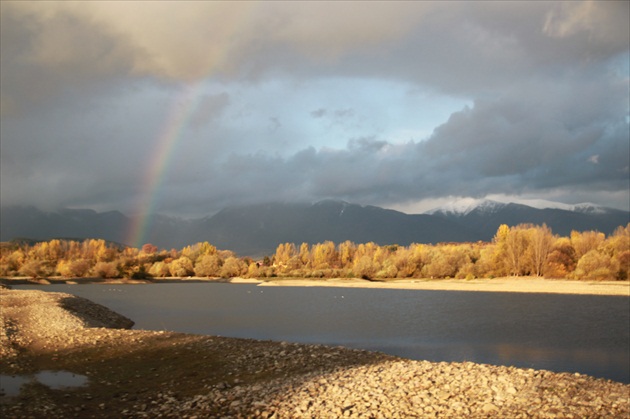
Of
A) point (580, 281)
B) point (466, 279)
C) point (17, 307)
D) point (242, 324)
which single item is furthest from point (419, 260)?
point (17, 307)

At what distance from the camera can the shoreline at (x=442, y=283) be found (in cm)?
10725

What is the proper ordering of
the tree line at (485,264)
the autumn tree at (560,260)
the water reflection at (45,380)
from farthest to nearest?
1. the autumn tree at (560,260)
2. the tree line at (485,264)
3. the water reflection at (45,380)

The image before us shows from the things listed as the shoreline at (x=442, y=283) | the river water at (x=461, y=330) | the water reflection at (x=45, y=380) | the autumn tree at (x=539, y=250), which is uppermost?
the autumn tree at (x=539, y=250)

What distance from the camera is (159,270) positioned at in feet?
645

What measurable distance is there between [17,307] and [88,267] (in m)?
152

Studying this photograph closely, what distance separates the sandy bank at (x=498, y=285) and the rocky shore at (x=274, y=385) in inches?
3830

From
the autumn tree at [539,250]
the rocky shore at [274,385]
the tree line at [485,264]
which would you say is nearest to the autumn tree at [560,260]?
the tree line at [485,264]

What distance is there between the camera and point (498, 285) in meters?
128

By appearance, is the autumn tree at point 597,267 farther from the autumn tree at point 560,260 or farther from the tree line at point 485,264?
the autumn tree at point 560,260

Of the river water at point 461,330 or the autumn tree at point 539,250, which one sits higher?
the autumn tree at point 539,250

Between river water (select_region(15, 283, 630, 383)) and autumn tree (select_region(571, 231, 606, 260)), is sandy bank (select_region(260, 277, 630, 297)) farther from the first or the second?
river water (select_region(15, 283, 630, 383))

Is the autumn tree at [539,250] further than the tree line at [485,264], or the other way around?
the autumn tree at [539,250]

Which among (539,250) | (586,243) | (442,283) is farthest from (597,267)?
(442,283)

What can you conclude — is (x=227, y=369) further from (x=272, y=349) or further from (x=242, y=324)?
(x=242, y=324)
